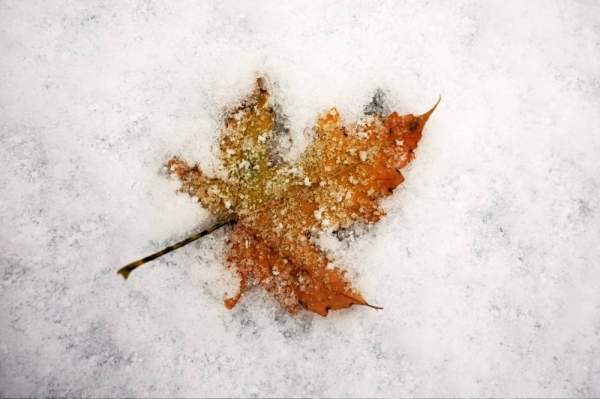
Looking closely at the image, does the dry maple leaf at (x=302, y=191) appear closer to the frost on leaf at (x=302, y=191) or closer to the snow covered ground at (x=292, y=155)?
the frost on leaf at (x=302, y=191)

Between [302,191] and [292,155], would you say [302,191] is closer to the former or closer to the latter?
[302,191]

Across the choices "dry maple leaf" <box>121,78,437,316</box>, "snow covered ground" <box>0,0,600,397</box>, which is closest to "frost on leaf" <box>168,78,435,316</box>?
"dry maple leaf" <box>121,78,437,316</box>

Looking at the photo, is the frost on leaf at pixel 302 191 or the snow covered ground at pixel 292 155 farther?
the snow covered ground at pixel 292 155

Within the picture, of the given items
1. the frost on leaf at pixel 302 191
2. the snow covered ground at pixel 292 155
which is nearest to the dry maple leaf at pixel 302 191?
the frost on leaf at pixel 302 191

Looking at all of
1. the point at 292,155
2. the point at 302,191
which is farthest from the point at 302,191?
the point at 292,155

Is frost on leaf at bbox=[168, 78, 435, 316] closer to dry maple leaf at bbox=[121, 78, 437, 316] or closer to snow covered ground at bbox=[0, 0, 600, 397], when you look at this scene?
dry maple leaf at bbox=[121, 78, 437, 316]
